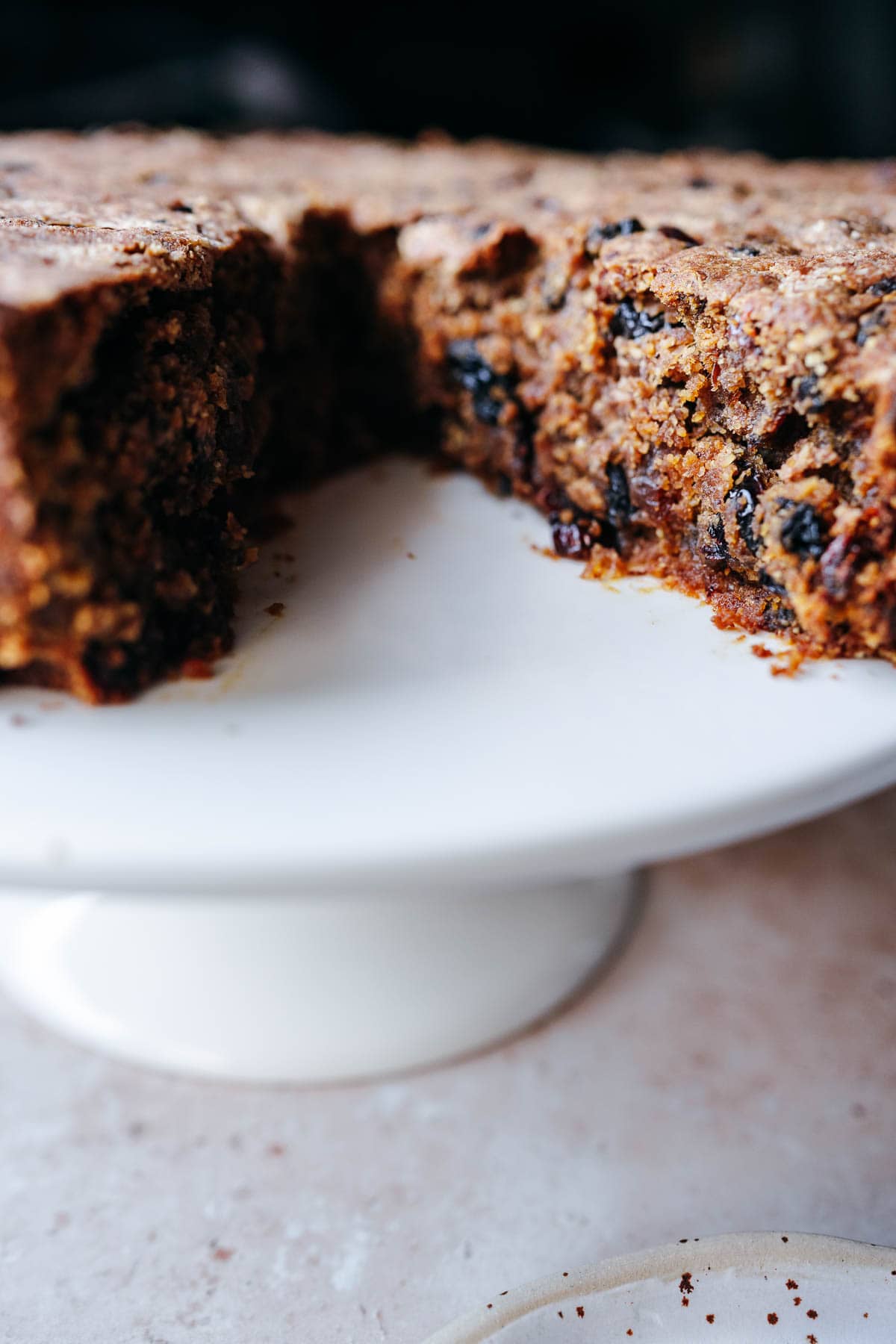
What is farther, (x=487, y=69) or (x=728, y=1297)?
(x=487, y=69)

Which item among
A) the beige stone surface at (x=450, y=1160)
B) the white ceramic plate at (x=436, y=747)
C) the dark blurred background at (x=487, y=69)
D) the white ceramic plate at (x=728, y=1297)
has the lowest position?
the beige stone surface at (x=450, y=1160)

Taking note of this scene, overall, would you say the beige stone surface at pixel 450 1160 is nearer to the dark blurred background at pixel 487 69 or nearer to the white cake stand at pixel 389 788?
the white cake stand at pixel 389 788

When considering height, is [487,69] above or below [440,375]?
above

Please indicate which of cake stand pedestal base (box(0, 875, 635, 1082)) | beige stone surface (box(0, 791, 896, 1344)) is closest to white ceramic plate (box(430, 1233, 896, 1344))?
beige stone surface (box(0, 791, 896, 1344))

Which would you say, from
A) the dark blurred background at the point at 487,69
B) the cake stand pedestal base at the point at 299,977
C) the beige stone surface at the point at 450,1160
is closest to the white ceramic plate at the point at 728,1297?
the beige stone surface at the point at 450,1160

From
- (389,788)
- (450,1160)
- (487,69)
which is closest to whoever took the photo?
(389,788)

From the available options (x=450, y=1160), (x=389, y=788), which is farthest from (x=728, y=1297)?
(x=389, y=788)

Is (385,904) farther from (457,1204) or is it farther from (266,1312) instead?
(266,1312)

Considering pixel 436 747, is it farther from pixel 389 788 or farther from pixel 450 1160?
pixel 450 1160
